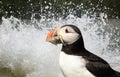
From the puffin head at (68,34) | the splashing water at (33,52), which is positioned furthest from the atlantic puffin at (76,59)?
the splashing water at (33,52)

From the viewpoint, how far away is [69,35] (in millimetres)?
4895

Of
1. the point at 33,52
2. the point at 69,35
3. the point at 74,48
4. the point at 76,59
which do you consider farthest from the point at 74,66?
the point at 33,52

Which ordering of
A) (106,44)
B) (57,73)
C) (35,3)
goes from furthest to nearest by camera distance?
(35,3)
(106,44)
(57,73)

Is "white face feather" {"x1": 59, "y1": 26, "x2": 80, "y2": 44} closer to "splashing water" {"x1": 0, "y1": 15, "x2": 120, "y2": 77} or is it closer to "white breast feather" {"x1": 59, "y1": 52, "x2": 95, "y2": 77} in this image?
"white breast feather" {"x1": 59, "y1": 52, "x2": 95, "y2": 77}

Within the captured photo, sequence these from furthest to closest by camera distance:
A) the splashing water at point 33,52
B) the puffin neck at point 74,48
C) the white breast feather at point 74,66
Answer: the splashing water at point 33,52 < the puffin neck at point 74,48 < the white breast feather at point 74,66

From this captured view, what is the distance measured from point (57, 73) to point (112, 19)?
7463 millimetres

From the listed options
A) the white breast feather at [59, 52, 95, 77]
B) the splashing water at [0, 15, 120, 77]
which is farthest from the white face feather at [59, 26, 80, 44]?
the splashing water at [0, 15, 120, 77]

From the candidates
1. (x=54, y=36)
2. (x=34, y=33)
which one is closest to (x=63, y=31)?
(x=54, y=36)

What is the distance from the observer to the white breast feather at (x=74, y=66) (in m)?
4.80

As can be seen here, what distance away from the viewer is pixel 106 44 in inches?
398

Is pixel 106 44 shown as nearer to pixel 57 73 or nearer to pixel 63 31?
pixel 57 73

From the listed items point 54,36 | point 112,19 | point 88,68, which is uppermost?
point 54,36

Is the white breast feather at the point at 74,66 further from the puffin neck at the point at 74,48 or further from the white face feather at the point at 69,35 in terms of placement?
the white face feather at the point at 69,35

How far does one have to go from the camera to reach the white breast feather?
4.80 meters
